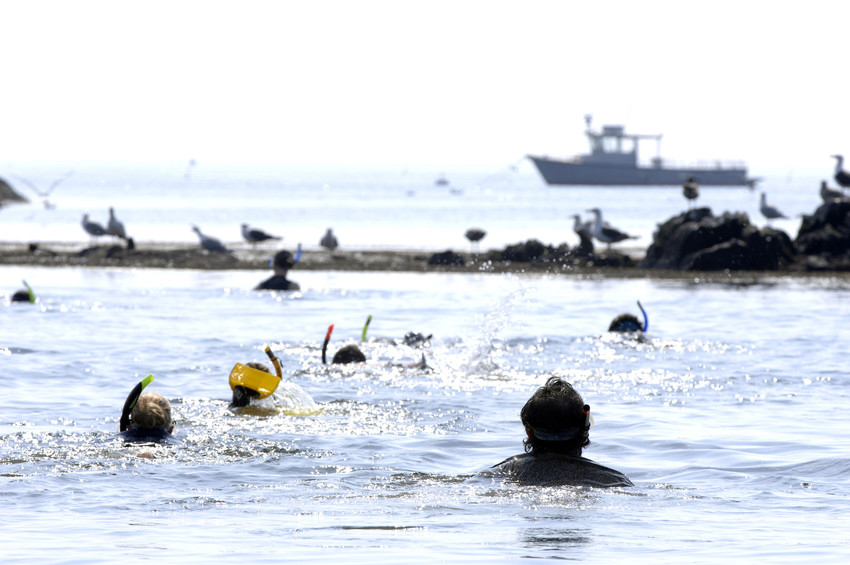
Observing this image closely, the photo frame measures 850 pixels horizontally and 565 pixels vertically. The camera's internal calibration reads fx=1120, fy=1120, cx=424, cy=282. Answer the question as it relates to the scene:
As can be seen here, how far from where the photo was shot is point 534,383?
1370 centimetres

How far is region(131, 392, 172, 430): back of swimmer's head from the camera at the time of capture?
30.5ft

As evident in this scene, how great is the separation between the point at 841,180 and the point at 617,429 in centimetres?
3346

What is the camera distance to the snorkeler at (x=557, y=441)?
6.94 metres

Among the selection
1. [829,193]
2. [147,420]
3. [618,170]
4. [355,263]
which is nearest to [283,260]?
[147,420]

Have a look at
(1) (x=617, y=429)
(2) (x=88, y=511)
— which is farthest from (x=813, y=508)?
(2) (x=88, y=511)

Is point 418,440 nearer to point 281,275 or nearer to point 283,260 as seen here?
point 283,260

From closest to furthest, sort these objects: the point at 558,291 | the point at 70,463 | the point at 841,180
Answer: the point at 70,463
the point at 558,291
the point at 841,180

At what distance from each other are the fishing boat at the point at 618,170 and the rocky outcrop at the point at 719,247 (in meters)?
88.8

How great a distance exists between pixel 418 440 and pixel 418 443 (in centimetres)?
13

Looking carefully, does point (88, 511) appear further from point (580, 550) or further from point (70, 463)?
point (580, 550)

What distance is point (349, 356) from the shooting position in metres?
14.2

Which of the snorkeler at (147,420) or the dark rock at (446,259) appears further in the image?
the dark rock at (446,259)

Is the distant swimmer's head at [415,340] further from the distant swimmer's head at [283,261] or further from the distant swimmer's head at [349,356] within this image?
the distant swimmer's head at [283,261]

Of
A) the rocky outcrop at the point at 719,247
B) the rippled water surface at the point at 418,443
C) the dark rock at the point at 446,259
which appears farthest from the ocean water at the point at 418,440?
the dark rock at the point at 446,259
